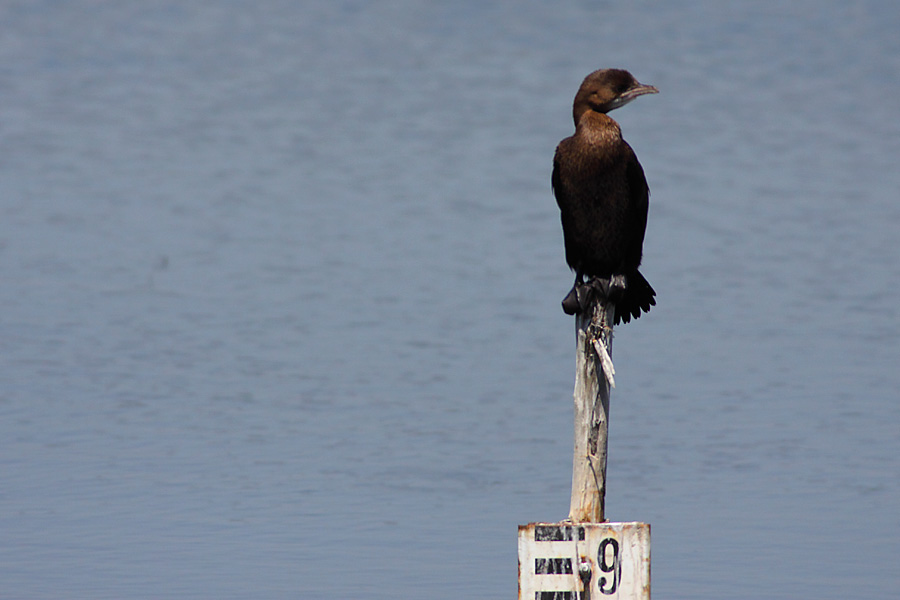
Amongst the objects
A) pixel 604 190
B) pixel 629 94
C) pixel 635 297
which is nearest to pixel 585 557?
pixel 635 297

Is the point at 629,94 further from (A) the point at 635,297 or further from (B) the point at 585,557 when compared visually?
(B) the point at 585,557

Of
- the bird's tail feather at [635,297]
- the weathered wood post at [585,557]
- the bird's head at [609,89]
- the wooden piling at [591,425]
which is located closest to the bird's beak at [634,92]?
the bird's head at [609,89]

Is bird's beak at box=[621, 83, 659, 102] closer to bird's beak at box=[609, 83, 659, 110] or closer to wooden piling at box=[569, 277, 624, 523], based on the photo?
bird's beak at box=[609, 83, 659, 110]

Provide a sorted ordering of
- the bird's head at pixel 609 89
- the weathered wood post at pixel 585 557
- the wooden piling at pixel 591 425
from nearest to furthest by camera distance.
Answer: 1. the weathered wood post at pixel 585 557
2. the wooden piling at pixel 591 425
3. the bird's head at pixel 609 89

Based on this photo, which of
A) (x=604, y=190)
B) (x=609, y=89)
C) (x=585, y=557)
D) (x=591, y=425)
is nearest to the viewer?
(x=585, y=557)

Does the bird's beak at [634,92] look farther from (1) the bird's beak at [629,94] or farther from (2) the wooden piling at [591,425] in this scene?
(2) the wooden piling at [591,425]

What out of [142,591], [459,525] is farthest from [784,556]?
[142,591]

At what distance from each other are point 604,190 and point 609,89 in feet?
1.32

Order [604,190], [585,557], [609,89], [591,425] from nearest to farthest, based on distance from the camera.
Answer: [585,557]
[591,425]
[609,89]
[604,190]

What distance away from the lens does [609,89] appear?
6.20 m

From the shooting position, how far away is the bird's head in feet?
20.3

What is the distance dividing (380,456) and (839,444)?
3103mm

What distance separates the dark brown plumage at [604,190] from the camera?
6227mm

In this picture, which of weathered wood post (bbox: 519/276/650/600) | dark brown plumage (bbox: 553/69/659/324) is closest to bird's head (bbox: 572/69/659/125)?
dark brown plumage (bbox: 553/69/659/324)
